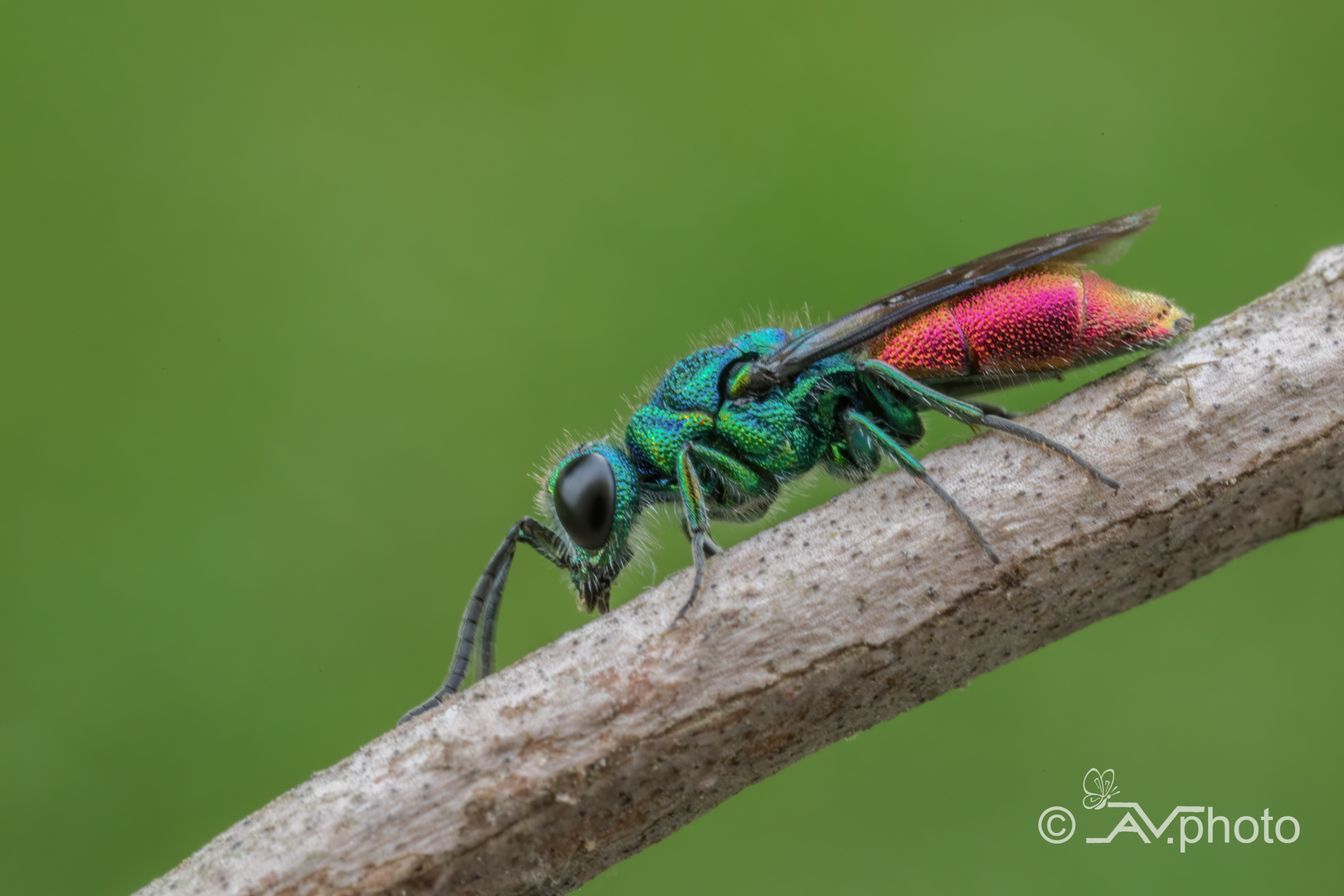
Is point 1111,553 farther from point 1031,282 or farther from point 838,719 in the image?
point 1031,282

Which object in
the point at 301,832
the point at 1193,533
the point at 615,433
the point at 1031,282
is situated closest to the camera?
the point at 301,832

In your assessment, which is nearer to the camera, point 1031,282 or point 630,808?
point 630,808

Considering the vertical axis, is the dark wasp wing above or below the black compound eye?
above

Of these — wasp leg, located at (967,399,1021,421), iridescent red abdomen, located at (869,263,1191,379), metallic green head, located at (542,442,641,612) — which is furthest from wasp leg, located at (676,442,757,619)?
wasp leg, located at (967,399,1021,421)

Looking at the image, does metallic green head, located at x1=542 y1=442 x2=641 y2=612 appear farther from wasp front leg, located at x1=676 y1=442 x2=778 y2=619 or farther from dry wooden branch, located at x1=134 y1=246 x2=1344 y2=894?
dry wooden branch, located at x1=134 y1=246 x2=1344 y2=894

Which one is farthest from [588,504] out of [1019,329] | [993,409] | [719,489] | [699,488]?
[1019,329]

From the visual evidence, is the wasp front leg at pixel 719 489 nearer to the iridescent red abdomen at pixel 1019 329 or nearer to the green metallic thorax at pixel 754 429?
the green metallic thorax at pixel 754 429

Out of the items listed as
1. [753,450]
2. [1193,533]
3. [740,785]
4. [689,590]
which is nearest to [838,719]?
[740,785]
